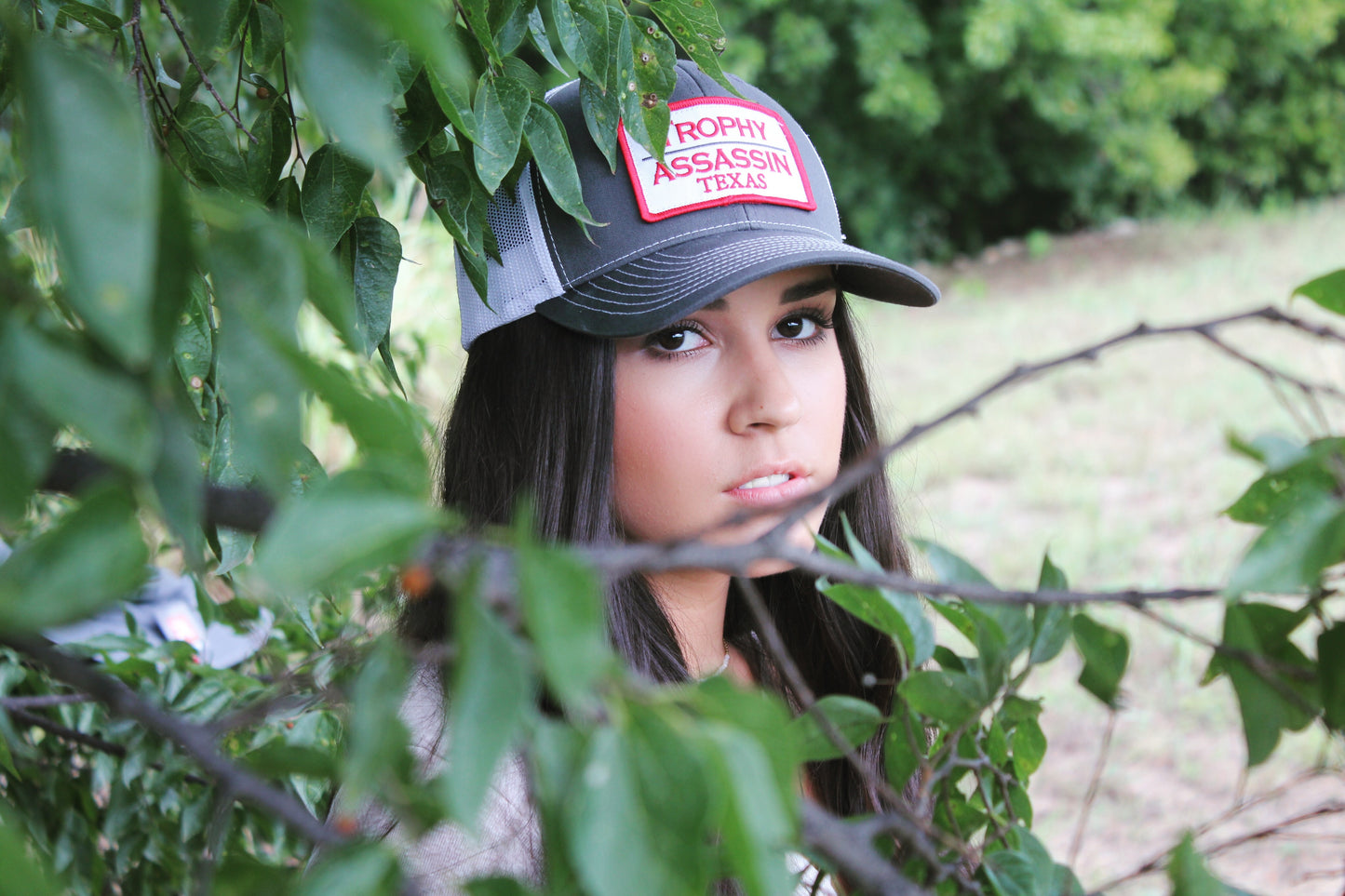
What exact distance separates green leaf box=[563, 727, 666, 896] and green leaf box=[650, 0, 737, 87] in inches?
24.4

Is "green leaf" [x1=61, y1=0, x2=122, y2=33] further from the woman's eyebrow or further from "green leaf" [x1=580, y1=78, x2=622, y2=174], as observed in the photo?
the woman's eyebrow

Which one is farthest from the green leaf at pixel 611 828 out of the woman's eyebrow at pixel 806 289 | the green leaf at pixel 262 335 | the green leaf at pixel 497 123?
the woman's eyebrow at pixel 806 289

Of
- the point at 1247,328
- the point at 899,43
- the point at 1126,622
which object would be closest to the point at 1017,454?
the point at 1126,622

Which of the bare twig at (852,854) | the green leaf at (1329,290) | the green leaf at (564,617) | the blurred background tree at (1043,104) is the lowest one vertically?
the bare twig at (852,854)

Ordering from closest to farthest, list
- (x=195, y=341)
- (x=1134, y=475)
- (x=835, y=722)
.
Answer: (x=835, y=722)
(x=195, y=341)
(x=1134, y=475)

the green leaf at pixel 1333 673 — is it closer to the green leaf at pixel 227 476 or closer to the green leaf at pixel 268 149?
the green leaf at pixel 227 476

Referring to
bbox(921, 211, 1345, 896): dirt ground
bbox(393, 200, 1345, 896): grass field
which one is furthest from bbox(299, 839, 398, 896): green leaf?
bbox(921, 211, 1345, 896): dirt ground

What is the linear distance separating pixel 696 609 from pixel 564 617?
37.0 inches

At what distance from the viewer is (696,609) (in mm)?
1229

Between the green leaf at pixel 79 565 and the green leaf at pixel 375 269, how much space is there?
0.46 m

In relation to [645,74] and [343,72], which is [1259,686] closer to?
[343,72]

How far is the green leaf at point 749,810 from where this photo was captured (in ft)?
1.00

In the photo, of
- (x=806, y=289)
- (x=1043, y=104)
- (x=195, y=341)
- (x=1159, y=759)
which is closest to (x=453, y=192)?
(x=195, y=341)

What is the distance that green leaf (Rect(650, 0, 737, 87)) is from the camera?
814 millimetres
